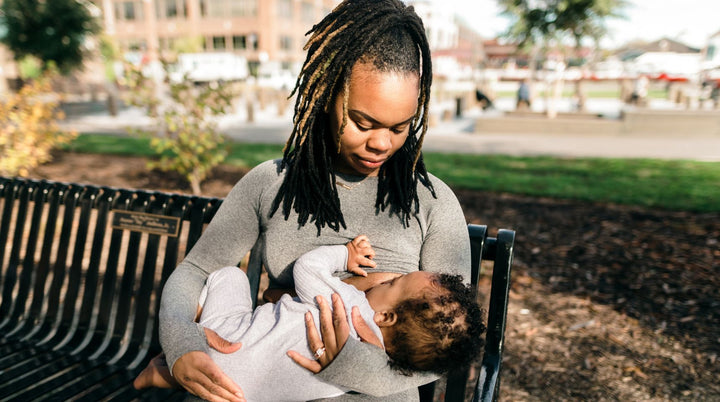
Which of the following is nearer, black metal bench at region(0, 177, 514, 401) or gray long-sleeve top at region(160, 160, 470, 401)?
gray long-sleeve top at region(160, 160, 470, 401)

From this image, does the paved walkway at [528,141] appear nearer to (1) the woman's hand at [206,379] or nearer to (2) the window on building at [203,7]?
(1) the woman's hand at [206,379]

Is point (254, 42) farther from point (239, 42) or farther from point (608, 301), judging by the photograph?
point (608, 301)

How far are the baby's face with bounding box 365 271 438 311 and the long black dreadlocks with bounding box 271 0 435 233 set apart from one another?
11.3 inches

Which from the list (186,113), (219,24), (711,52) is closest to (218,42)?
(219,24)

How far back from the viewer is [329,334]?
5.78 ft

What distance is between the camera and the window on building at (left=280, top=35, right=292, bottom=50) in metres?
58.2

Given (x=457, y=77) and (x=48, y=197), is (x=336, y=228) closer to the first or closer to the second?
(x=48, y=197)

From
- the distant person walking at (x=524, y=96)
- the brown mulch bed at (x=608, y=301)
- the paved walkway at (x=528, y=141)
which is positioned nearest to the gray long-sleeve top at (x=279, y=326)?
the brown mulch bed at (x=608, y=301)

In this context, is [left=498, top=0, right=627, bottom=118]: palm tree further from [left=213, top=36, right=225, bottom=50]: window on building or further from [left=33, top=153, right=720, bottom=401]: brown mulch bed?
[left=213, top=36, right=225, bottom=50]: window on building

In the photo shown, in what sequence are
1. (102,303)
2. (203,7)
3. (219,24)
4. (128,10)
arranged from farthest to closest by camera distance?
(128,10) → (219,24) → (203,7) → (102,303)

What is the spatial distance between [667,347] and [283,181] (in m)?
3.28

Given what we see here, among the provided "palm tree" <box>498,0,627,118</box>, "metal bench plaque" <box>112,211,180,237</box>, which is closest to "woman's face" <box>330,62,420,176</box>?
"metal bench plaque" <box>112,211,180,237</box>

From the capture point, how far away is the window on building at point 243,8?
55938 mm

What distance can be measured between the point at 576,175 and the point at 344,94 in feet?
28.2
